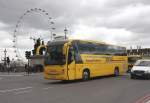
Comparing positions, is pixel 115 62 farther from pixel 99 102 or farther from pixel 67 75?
pixel 99 102

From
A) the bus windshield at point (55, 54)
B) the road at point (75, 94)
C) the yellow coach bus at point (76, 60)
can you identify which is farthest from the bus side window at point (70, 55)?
the road at point (75, 94)

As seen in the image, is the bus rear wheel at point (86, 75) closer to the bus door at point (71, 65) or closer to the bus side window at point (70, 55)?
the bus door at point (71, 65)

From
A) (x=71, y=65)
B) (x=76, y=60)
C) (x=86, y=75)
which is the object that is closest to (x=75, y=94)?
(x=71, y=65)

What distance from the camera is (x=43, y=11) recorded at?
69.9 meters

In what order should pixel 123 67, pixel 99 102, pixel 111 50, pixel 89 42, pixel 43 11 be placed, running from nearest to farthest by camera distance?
pixel 99 102, pixel 89 42, pixel 111 50, pixel 123 67, pixel 43 11

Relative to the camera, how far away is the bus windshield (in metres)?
25.1

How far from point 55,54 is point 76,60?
63.5 inches

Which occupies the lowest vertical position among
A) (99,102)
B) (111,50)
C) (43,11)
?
(99,102)

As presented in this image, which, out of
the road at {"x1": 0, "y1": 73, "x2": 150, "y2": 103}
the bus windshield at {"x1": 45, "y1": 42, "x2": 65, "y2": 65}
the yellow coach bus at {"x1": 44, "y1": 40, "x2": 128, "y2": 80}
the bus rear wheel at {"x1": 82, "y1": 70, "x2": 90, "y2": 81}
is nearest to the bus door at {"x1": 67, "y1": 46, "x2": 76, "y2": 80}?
the yellow coach bus at {"x1": 44, "y1": 40, "x2": 128, "y2": 80}

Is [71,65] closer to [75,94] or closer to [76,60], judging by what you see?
[76,60]

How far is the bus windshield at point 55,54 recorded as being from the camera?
2506cm

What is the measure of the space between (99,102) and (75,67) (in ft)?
37.6

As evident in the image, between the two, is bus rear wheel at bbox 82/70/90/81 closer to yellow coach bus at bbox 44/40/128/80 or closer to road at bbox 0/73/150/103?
yellow coach bus at bbox 44/40/128/80

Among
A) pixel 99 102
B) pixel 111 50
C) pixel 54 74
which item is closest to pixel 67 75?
pixel 54 74
